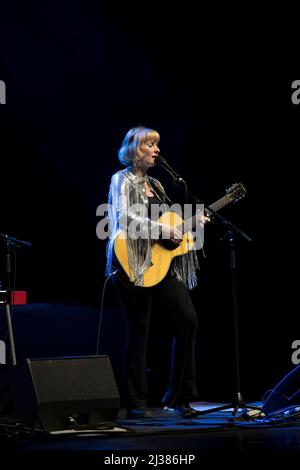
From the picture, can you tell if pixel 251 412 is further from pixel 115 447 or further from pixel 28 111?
pixel 28 111

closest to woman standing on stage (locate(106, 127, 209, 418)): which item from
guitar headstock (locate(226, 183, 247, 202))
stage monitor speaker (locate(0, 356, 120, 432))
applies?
guitar headstock (locate(226, 183, 247, 202))

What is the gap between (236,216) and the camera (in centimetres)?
619

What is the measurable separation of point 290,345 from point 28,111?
9.10 feet

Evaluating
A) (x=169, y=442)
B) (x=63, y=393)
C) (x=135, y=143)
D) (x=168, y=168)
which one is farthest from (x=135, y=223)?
(x=169, y=442)

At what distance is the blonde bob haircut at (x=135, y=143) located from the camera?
4598 mm

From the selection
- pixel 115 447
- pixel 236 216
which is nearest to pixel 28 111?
pixel 236 216

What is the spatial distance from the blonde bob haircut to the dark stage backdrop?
152 centimetres

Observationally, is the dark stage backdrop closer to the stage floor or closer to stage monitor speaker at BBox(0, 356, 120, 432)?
the stage floor

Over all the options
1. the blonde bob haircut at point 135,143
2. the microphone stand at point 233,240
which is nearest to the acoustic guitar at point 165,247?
the microphone stand at point 233,240

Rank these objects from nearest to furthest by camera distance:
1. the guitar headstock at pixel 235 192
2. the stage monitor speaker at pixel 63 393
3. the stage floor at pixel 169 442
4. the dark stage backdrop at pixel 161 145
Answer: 1. the stage floor at pixel 169 442
2. the stage monitor speaker at pixel 63 393
3. the guitar headstock at pixel 235 192
4. the dark stage backdrop at pixel 161 145

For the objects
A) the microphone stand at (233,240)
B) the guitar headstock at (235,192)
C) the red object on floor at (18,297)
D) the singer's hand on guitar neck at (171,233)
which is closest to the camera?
the microphone stand at (233,240)

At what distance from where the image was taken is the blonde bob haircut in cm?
460

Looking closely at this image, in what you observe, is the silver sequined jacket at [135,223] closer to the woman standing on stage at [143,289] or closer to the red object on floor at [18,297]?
the woman standing on stage at [143,289]

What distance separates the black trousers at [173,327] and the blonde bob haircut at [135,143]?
736mm
